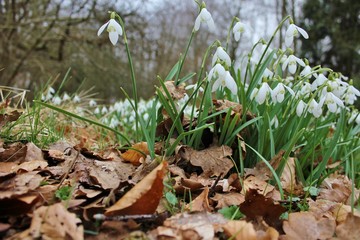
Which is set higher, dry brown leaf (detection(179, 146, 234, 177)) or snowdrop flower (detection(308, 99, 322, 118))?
snowdrop flower (detection(308, 99, 322, 118))

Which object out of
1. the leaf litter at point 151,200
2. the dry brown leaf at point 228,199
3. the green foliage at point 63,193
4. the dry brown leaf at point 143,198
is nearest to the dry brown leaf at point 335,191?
the leaf litter at point 151,200

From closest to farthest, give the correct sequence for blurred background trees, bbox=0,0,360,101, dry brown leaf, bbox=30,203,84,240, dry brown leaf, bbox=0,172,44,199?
dry brown leaf, bbox=30,203,84,240 → dry brown leaf, bbox=0,172,44,199 → blurred background trees, bbox=0,0,360,101

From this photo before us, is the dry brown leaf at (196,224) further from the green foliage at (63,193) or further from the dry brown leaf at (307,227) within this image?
the green foliage at (63,193)

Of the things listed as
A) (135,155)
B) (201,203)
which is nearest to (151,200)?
(201,203)

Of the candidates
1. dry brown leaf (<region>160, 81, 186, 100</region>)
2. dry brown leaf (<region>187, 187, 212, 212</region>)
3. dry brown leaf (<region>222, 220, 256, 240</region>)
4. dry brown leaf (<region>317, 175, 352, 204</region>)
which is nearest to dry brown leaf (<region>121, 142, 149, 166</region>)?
dry brown leaf (<region>160, 81, 186, 100</region>)

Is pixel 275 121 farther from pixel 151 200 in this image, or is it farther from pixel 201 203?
pixel 151 200

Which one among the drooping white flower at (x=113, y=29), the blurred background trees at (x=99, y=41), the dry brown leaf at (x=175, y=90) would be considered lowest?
the blurred background trees at (x=99, y=41)

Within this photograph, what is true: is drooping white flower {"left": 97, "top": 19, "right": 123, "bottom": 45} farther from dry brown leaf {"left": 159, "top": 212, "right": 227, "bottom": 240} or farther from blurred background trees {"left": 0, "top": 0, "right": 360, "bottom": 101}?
blurred background trees {"left": 0, "top": 0, "right": 360, "bottom": 101}
